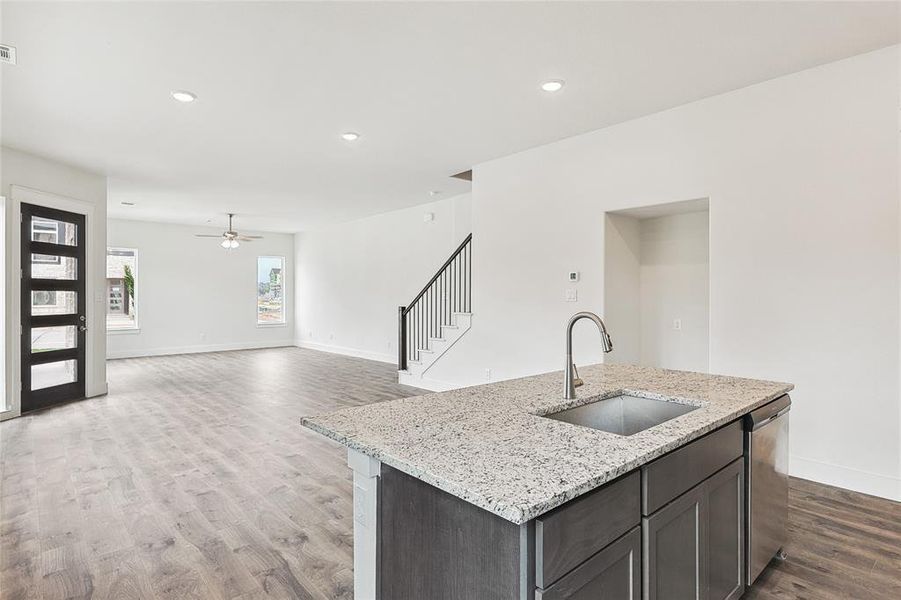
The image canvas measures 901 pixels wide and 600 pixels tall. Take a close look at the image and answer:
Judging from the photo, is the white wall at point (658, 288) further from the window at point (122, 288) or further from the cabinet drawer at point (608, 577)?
the window at point (122, 288)

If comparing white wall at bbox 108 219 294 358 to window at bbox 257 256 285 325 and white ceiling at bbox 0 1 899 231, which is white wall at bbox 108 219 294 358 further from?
white ceiling at bbox 0 1 899 231

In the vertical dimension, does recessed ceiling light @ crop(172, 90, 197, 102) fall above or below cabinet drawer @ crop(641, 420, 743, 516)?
above

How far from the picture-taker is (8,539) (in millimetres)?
2584

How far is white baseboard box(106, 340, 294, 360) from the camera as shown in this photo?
386 inches

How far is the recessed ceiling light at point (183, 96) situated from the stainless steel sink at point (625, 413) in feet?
12.0

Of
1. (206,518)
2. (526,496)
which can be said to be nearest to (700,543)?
(526,496)

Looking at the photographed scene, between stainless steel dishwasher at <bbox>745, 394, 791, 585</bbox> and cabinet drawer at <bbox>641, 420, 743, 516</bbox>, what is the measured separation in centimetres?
13

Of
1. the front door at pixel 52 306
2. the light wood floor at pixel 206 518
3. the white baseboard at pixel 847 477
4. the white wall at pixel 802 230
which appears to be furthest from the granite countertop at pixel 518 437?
the front door at pixel 52 306

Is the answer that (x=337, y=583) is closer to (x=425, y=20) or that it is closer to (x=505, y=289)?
(x=425, y=20)

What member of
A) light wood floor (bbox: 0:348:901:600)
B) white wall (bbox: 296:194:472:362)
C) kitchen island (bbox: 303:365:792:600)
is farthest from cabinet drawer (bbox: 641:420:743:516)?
white wall (bbox: 296:194:472:362)

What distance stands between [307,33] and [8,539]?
10.7ft

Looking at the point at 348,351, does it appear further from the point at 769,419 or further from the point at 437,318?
the point at 769,419

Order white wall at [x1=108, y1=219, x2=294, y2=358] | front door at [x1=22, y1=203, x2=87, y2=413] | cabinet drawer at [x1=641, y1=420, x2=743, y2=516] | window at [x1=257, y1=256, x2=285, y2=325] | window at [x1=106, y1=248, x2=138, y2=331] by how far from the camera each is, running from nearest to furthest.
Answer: cabinet drawer at [x1=641, y1=420, x2=743, y2=516], front door at [x1=22, y1=203, x2=87, y2=413], window at [x1=106, y1=248, x2=138, y2=331], white wall at [x1=108, y1=219, x2=294, y2=358], window at [x1=257, y1=256, x2=285, y2=325]

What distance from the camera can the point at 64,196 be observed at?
18.7 feet
